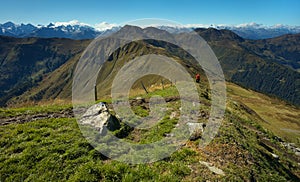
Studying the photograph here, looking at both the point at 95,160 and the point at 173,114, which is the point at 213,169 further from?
the point at 173,114

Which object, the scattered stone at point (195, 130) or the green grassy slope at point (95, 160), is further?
the scattered stone at point (195, 130)

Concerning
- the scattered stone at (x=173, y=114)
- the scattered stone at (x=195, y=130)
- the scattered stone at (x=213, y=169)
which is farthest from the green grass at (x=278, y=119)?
the scattered stone at (x=213, y=169)

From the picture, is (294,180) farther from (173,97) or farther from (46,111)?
(46,111)

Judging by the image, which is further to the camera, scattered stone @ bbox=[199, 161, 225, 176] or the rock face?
the rock face

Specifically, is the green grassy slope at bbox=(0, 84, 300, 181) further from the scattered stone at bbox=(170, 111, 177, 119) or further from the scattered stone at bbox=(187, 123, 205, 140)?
the scattered stone at bbox=(170, 111, 177, 119)

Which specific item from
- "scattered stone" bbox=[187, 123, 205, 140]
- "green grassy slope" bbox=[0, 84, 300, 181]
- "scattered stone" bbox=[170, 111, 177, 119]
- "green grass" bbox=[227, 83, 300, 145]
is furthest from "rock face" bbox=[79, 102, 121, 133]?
"green grass" bbox=[227, 83, 300, 145]

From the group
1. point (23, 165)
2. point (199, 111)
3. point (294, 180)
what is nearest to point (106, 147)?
point (23, 165)

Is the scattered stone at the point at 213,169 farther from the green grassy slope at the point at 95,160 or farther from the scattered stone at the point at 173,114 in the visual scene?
the scattered stone at the point at 173,114

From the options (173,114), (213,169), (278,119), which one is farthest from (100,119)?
Result: (278,119)
